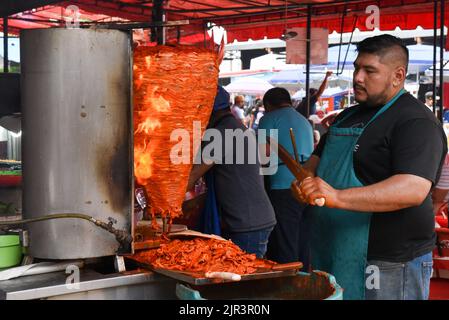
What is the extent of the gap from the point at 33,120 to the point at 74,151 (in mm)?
182

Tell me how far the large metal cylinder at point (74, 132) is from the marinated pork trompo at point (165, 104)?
103 mm

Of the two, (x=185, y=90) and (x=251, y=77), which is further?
(x=251, y=77)

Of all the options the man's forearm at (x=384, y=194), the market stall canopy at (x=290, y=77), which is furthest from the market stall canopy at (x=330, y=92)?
the man's forearm at (x=384, y=194)

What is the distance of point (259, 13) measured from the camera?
302 inches

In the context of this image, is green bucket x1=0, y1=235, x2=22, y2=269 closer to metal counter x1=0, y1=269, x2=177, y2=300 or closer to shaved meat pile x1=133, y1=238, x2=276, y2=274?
metal counter x1=0, y1=269, x2=177, y2=300

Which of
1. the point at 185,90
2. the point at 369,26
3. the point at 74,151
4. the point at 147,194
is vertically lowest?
the point at 147,194

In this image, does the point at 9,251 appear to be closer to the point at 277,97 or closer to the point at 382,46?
the point at 382,46

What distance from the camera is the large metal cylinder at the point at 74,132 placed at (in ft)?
6.59

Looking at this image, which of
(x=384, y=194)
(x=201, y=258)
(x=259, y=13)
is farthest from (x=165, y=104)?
(x=259, y=13)

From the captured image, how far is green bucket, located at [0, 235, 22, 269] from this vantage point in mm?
2168

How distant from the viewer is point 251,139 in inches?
140

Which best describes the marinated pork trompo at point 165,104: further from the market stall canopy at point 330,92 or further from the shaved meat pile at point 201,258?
the market stall canopy at point 330,92
